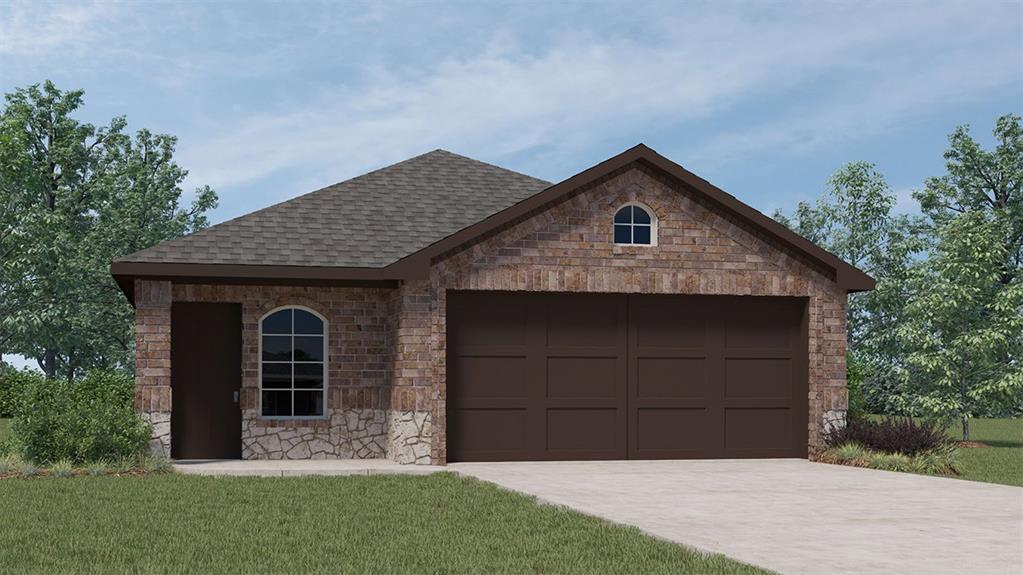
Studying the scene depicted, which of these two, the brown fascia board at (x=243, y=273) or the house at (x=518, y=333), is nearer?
the brown fascia board at (x=243, y=273)

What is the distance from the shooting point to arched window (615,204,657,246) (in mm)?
19516

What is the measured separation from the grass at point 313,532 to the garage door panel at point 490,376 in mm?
3876

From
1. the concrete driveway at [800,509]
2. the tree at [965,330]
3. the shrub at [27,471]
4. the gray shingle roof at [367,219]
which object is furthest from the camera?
the tree at [965,330]

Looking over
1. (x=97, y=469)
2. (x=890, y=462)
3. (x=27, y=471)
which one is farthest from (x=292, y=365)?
(x=890, y=462)

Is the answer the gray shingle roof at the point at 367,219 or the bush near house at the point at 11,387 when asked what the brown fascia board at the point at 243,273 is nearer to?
Result: the gray shingle roof at the point at 367,219

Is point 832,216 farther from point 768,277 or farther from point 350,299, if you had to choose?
point 350,299

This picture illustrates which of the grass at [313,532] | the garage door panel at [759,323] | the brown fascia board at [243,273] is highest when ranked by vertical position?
the brown fascia board at [243,273]

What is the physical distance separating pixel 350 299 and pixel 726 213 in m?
6.53

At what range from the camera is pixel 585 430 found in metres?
19.5

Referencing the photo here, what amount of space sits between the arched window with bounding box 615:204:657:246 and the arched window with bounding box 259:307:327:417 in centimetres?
522

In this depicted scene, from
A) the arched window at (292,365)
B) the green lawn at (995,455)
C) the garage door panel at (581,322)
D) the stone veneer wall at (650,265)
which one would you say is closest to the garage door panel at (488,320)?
the stone veneer wall at (650,265)

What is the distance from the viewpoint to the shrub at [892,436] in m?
19.0

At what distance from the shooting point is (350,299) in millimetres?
19766

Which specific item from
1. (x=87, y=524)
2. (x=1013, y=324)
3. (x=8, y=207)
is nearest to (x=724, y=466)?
(x=87, y=524)
